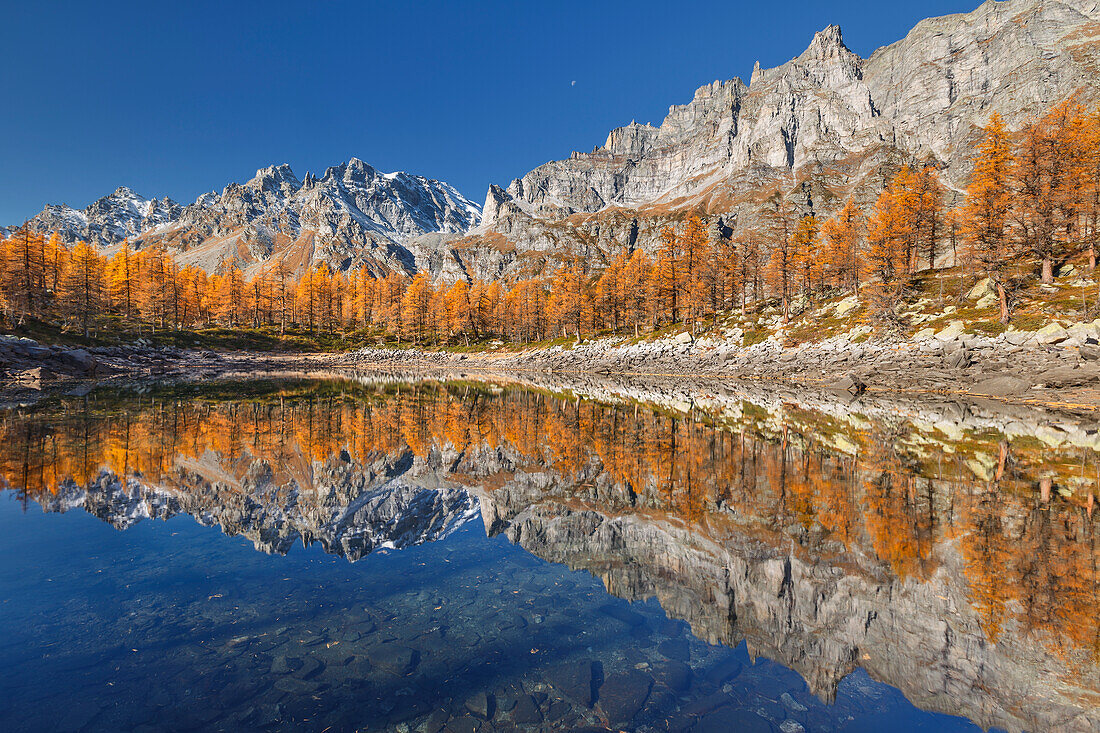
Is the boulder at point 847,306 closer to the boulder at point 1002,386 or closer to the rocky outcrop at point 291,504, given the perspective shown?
the boulder at point 1002,386

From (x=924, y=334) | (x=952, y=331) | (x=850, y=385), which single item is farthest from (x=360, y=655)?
(x=924, y=334)

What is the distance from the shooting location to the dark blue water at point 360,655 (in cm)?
546

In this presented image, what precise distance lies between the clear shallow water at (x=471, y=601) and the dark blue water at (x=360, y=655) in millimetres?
39

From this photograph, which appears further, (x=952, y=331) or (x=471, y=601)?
(x=952, y=331)

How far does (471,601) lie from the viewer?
28.0 ft

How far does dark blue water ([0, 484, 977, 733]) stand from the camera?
5461 mm

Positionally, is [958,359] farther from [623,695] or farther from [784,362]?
[623,695]

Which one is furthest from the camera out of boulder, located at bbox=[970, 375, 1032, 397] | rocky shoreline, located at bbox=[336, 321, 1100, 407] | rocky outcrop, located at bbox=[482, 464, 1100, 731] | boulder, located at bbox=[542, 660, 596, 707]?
boulder, located at bbox=[970, 375, 1032, 397]

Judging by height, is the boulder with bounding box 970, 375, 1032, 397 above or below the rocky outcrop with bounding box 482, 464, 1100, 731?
above

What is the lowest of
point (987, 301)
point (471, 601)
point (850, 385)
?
point (471, 601)

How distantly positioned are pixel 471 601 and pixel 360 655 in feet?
7.54

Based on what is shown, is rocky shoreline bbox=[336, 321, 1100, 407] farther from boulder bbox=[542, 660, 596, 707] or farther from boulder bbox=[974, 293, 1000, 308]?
boulder bbox=[542, 660, 596, 707]

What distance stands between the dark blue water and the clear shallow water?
39 millimetres

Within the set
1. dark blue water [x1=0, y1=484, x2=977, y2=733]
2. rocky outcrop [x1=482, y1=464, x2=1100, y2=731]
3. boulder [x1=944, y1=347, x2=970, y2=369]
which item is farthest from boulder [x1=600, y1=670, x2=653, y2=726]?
boulder [x1=944, y1=347, x2=970, y2=369]
